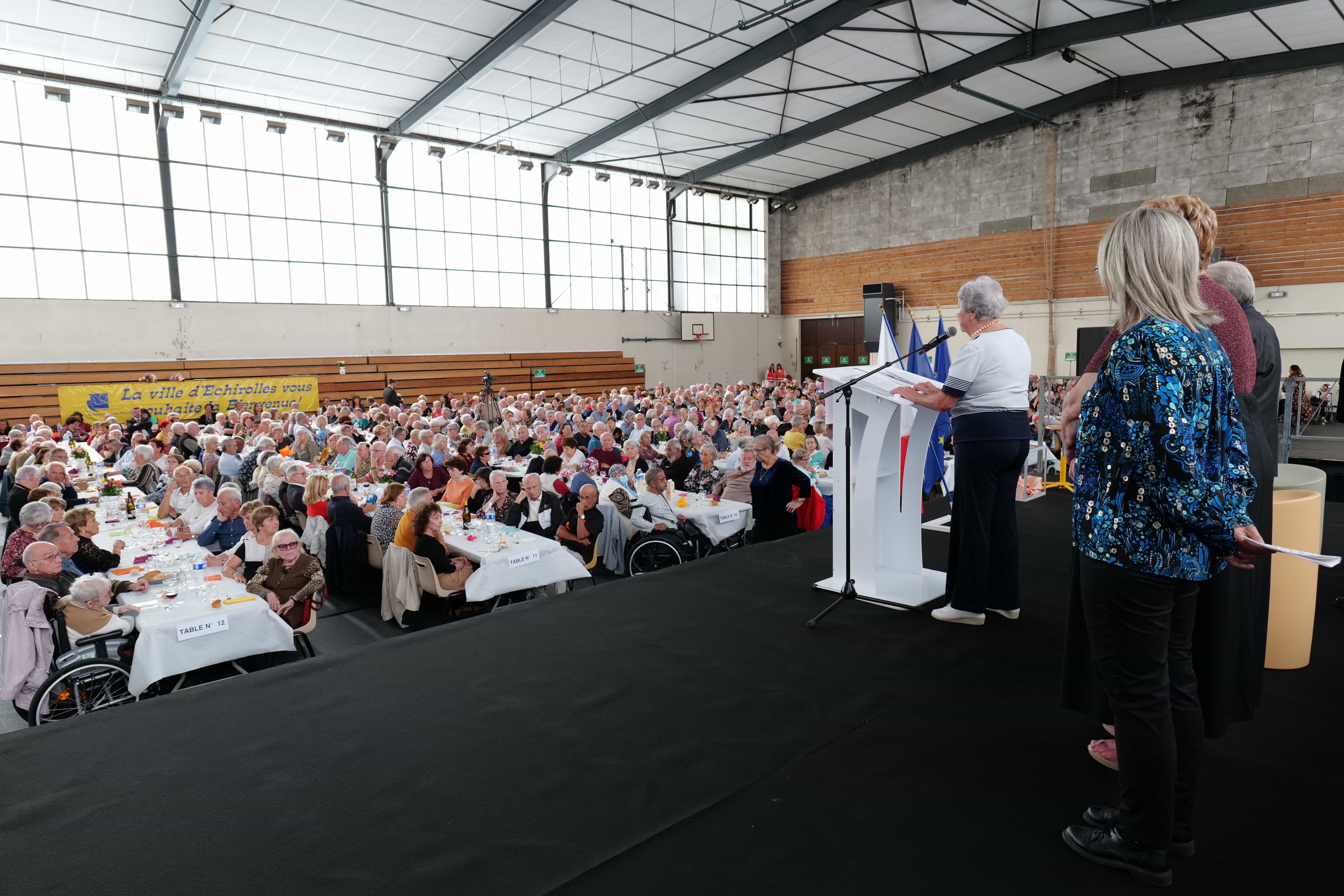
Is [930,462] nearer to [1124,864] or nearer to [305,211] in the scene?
[1124,864]

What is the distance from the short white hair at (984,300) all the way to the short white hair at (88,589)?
467 centimetres

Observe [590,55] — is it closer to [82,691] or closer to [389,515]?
[389,515]

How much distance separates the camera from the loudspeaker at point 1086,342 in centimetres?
1938

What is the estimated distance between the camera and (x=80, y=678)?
13.4ft

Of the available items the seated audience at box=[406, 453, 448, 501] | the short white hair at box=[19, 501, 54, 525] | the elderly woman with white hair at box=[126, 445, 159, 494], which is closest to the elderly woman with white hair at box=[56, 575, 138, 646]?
the short white hair at box=[19, 501, 54, 525]

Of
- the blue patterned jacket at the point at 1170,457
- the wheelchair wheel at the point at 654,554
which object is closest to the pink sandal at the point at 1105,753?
the blue patterned jacket at the point at 1170,457

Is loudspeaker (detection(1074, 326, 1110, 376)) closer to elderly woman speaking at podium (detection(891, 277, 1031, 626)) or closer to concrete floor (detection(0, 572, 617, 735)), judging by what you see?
concrete floor (detection(0, 572, 617, 735))

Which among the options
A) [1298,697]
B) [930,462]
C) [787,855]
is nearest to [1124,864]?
[787,855]

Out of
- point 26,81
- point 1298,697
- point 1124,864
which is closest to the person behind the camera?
point 1124,864

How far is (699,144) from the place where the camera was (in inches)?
825

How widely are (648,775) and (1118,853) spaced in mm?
1272

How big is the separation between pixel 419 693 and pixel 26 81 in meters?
18.3

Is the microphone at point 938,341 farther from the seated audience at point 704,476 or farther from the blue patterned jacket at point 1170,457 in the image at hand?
the seated audience at point 704,476

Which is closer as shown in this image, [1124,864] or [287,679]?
[1124,864]
